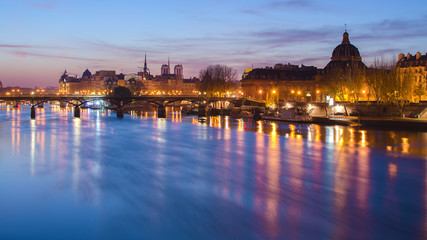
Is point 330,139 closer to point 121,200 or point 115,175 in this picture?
point 115,175

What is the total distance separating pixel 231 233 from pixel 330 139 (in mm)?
24082

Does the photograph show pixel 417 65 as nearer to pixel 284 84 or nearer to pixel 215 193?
pixel 284 84

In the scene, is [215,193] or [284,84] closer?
[215,193]

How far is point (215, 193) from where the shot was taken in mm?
14906

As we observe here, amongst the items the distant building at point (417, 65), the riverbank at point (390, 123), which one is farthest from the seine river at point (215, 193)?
the distant building at point (417, 65)

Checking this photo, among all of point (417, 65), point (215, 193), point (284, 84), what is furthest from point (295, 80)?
point (215, 193)

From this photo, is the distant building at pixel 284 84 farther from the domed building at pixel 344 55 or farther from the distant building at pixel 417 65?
the distant building at pixel 417 65

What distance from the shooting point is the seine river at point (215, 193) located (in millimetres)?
11023

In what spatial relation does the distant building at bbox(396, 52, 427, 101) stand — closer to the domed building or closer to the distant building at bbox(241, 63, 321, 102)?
the domed building

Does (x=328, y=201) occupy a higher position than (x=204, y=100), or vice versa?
(x=204, y=100)

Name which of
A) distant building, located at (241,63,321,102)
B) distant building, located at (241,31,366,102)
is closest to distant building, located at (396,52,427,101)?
distant building, located at (241,31,366,102)

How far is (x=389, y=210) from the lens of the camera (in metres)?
12.5


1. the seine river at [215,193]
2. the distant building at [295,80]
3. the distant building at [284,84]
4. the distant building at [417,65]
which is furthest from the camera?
the distant building at [284,84]

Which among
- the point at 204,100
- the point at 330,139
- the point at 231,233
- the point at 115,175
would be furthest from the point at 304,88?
the point at 231,233
